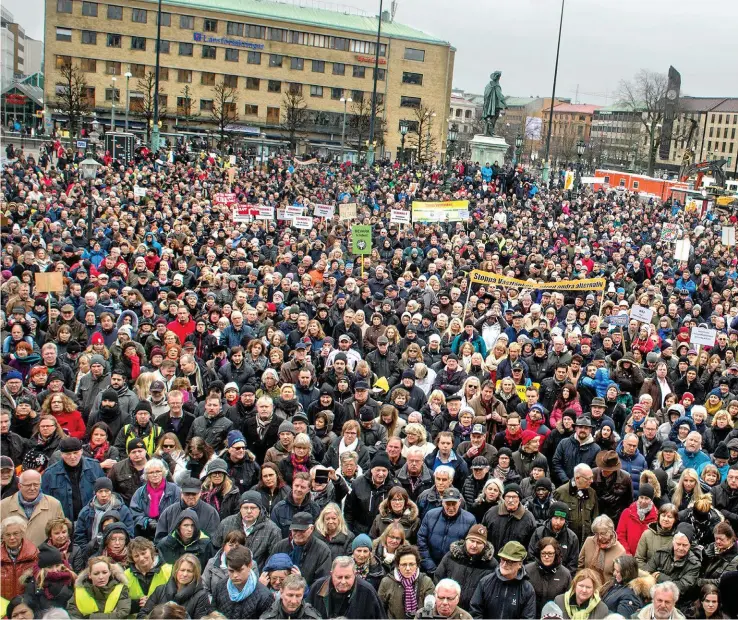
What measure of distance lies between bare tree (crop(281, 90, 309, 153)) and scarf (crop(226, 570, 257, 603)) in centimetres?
6645

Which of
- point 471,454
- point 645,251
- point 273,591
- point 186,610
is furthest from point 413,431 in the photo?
point 645,251

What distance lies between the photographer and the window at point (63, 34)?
68.5 meters

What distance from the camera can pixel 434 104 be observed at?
A: 77.6m

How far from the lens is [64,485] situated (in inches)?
287

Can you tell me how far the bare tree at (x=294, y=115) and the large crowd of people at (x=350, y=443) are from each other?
5524 centimetres

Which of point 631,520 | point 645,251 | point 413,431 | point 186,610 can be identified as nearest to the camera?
point 186,610

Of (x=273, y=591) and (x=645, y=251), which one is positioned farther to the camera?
(x=645, y=251)

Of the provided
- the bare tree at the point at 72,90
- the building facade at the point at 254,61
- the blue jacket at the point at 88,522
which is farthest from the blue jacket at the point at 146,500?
the building facade at the point at 254,61

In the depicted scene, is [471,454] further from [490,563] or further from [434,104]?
[434,104]

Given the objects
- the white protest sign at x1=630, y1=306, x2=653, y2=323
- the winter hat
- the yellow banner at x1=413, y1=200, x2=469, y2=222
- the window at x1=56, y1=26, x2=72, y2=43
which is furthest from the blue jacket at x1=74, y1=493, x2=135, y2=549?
the window at x1=56, y1=26, x2=72, y2=43

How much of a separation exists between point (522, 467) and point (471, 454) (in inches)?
19.2

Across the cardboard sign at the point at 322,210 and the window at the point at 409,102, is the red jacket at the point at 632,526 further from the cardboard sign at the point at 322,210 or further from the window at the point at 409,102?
the window at the point at 409,102

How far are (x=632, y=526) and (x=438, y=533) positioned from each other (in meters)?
1.65

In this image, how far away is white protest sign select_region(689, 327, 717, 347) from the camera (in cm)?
1241
